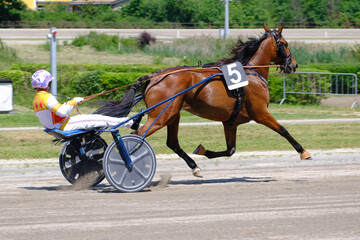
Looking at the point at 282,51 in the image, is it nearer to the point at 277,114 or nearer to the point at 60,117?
the point at 60,117

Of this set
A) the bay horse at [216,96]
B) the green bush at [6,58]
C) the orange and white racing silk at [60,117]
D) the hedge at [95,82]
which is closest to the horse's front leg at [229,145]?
the bay horse at [216,96]

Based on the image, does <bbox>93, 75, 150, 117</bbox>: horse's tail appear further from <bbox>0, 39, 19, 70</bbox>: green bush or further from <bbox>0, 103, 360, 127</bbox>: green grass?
<bbox>0, 39, 19, 70</bbox>: green bush

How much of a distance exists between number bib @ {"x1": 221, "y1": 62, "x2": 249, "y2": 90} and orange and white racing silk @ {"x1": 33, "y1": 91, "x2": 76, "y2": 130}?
2.05 m

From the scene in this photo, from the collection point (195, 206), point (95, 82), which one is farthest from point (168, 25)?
point (195, 206)

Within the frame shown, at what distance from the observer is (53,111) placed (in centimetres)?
709

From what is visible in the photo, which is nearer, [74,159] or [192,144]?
[74,159]

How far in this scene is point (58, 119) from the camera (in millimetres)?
7234

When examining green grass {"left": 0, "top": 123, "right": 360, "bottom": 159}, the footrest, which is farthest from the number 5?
green grass {"left": 0, "top": 123, "right": 360, "bottom": 159}

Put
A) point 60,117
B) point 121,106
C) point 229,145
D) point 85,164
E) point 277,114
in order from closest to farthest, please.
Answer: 1. point 60,117
2. point 85,164
3. point 121,106
4. point 229,145
5. point 277,114

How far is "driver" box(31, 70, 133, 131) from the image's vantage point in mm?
7082

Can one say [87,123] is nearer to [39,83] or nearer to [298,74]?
[39,83]

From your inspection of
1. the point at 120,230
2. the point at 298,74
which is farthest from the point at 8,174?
the point at 298,74

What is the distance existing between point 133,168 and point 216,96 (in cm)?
151

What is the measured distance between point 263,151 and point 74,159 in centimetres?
464
